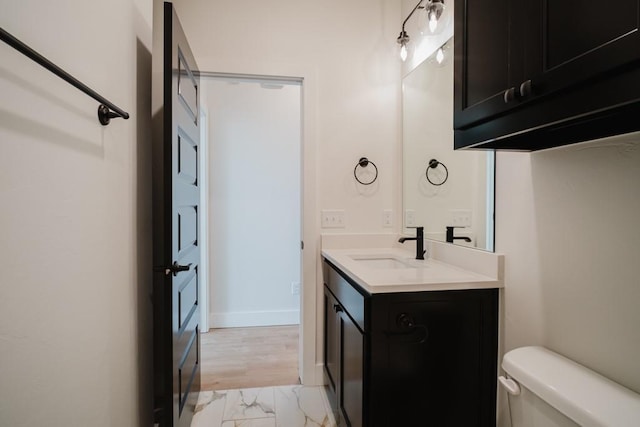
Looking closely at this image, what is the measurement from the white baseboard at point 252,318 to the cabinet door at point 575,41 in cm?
311

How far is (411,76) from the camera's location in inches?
85.9

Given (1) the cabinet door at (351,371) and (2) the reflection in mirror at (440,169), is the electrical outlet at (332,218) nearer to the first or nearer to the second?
(2) the reflection in mirror at (440,169)

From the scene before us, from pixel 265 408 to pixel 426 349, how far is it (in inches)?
48.6

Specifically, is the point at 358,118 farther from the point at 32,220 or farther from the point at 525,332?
the point at 32,220

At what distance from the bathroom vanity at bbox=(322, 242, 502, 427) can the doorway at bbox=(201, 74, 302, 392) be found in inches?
80.2

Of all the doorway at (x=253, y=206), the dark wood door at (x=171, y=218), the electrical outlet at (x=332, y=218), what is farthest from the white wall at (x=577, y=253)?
the doorway at (x=253, y=206)

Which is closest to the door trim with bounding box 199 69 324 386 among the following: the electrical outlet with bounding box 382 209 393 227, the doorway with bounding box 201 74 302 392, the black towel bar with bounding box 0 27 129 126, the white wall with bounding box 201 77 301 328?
the electrical outlet with bounding box 382 209 393 227

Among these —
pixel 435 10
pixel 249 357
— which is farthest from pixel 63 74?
pixel 249 357

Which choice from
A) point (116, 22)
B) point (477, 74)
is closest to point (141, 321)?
point (116, 22)

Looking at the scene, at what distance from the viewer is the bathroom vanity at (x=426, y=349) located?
128 centimetres

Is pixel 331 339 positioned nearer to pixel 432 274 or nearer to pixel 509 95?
pixel 432 274

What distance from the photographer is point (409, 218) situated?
88.1 inches

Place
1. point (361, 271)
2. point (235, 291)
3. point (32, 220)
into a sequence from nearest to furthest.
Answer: point (32, 220)
point (361, 271)
point (235, 291)

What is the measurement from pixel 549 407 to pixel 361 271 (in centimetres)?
82
